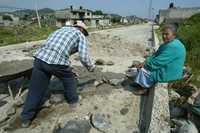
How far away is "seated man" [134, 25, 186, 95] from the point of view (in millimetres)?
3959

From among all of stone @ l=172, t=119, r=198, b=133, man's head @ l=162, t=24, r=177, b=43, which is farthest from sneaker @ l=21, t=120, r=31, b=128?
man's head @ l=162, t=24, r=177, b=43

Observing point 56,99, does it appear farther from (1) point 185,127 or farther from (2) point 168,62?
(1) point 185,127

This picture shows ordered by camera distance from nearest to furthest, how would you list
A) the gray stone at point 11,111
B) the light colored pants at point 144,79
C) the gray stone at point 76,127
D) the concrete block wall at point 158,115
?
the concrete block wall at point 158,115, the gray stone at point 76,127, the gray stone at point 11,111, the light colored pants at point 144,79

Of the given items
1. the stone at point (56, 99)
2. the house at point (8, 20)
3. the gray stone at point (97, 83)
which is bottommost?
the house at point (8, 20)

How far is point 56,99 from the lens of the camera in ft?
14.7

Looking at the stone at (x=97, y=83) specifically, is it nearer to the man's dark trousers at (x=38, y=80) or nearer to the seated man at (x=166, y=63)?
the seated man at (x=166, y=63)

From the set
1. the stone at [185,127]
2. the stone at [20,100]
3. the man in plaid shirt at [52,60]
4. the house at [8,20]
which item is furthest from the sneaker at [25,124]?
the house at [8,20]

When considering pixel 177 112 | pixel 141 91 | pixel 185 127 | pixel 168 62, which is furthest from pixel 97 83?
pixel 185 127

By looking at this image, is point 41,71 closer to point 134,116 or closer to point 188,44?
point 134,116

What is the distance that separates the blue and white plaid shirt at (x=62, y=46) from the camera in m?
3.54

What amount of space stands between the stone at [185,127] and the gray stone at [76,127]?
4.34 feet

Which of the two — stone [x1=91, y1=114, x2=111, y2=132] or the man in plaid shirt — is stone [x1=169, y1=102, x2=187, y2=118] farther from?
the man in plaid shirt

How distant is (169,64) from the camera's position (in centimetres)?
405

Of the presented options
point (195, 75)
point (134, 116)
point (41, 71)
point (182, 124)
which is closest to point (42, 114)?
point (41, 71)
